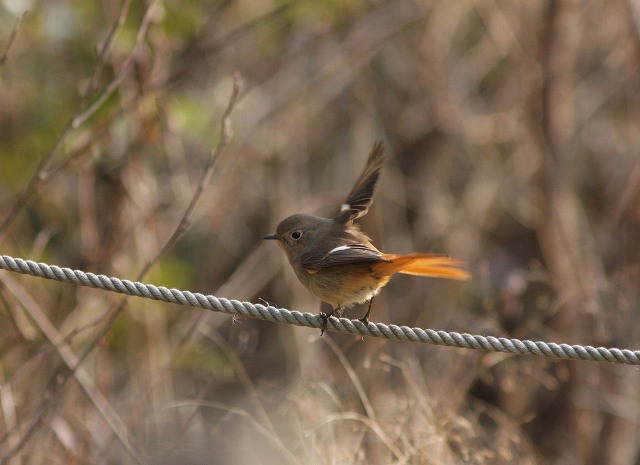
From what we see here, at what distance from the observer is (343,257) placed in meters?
3.80

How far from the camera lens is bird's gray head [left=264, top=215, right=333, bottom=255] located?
4203mm

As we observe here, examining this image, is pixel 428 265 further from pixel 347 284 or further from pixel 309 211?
pixel 309 211

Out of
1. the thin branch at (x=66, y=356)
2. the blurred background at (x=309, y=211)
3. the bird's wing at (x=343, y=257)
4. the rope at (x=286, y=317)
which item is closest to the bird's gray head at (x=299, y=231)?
the bird's wing at (x=343, y=257)

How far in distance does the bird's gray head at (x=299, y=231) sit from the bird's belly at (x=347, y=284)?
284 mm

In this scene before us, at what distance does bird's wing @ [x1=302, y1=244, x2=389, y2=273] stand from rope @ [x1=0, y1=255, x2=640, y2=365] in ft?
1.78

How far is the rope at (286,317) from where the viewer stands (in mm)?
2887

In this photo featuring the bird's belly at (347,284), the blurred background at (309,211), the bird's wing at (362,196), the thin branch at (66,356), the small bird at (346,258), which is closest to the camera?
the small bird at (346,258)

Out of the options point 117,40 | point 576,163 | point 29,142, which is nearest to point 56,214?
point 29,142

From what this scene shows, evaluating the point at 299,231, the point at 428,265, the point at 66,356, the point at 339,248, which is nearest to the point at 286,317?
the point at 428,265

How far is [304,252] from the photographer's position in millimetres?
4117

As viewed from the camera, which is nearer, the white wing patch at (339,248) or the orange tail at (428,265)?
the orange tail at (428,265)

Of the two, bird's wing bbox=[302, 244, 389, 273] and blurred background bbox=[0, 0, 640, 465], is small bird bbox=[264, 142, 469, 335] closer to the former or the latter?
bird's wing bbox=[302, 244, 389, 273]

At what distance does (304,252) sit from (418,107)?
512 cm

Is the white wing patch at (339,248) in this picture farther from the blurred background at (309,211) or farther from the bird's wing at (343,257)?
the blurred background at (309,211)
